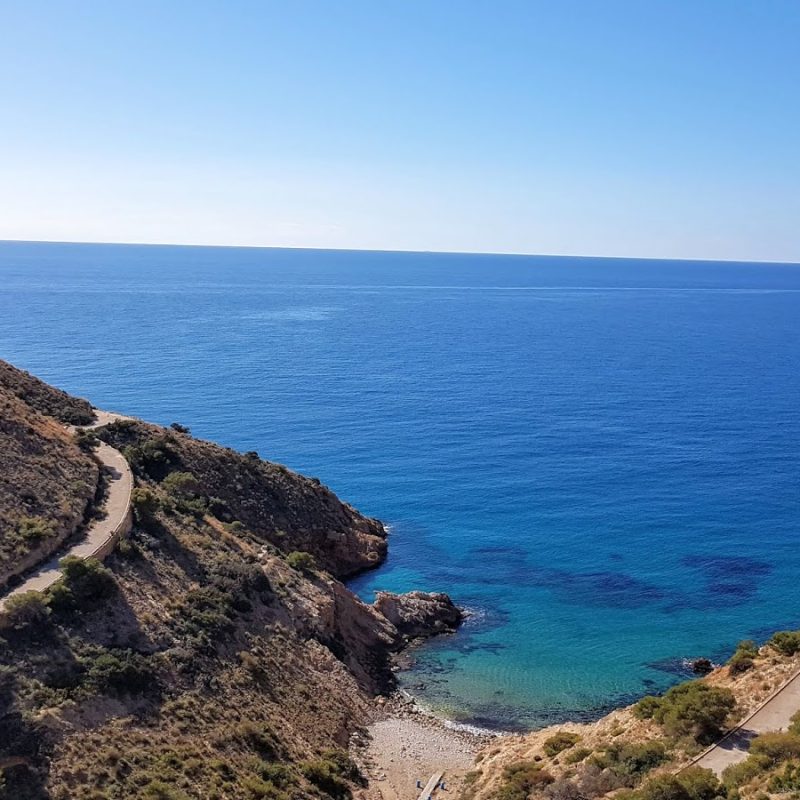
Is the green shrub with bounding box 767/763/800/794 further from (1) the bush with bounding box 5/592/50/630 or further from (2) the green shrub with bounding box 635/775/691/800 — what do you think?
(1) the bush with bounding box 5/592/50/630

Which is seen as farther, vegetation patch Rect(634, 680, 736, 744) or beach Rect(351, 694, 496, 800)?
beach Rect(351, 694, 496, 800)

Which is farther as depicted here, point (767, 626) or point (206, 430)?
point (206, 430)

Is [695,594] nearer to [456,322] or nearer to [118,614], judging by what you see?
[118,614]

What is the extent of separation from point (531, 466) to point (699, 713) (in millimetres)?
54150

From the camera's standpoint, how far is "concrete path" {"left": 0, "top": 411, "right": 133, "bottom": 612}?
123 ft

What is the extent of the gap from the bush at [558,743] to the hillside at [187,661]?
8.97 m

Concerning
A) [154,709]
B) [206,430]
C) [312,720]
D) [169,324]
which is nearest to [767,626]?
[312,720]

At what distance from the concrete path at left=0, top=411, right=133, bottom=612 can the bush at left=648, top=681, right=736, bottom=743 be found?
28297mm

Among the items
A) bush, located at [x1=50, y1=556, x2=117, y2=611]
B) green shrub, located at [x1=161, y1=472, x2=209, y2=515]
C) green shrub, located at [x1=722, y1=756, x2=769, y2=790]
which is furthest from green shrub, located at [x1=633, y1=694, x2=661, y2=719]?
green shrub, located at [x1=161, y1=472, x2=209, y2=515]

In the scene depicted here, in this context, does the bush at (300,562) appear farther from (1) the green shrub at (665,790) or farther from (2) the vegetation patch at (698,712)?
(1) the green shrub at (665,790)

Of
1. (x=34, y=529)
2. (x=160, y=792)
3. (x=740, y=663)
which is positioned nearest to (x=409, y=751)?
(x=160, y=792)

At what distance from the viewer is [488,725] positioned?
42.7m

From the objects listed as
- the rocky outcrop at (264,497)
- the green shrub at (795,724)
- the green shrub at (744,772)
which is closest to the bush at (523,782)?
the green shrub at (744,772)

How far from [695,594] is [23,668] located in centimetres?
4594
